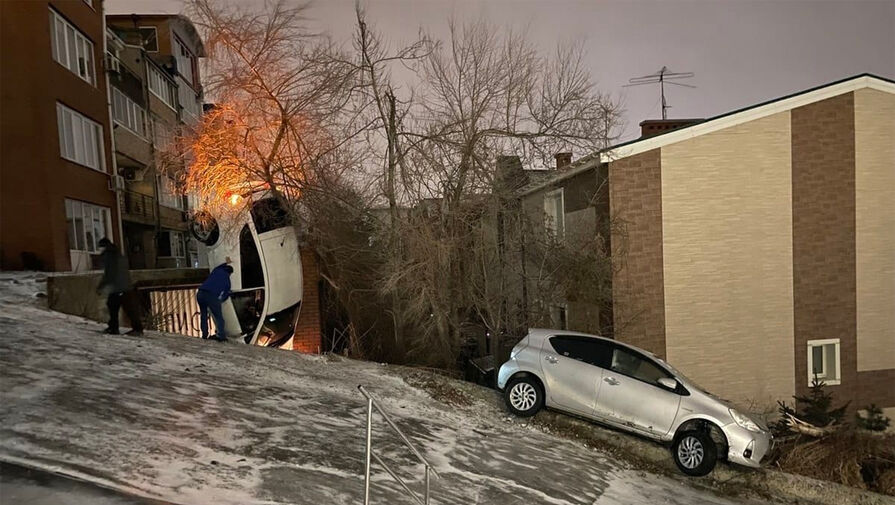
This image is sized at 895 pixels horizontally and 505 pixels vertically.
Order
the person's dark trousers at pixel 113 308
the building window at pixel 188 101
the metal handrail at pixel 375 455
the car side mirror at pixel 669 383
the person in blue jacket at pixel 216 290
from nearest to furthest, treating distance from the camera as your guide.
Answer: the metal handrail at pixel 375 455
the car side mirror at pixel 669 383
the person's dark trousers at pixel 113 308
the person in blue jacket at pixel 216 290
the building window at pixel 188 101

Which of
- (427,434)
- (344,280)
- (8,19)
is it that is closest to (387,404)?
(427,434)

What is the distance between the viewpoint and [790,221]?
1225 cm

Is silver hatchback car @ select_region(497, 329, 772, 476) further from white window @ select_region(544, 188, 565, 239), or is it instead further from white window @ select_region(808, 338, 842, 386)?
white window @ select_region(808, 338, 842, 386)

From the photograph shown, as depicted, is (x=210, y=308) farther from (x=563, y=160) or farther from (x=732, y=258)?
(x=732, y=258)

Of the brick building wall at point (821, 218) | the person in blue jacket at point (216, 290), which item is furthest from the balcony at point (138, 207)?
the brick building wall at point (821, 218)

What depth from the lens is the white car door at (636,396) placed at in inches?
289

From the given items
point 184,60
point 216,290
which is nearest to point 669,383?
point 216,290

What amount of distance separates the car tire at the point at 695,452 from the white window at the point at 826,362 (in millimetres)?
7519

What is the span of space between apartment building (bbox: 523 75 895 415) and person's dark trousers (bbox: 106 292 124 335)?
8.66 metres

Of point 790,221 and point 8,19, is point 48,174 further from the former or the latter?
point 790,221

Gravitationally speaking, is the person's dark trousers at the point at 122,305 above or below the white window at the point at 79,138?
below

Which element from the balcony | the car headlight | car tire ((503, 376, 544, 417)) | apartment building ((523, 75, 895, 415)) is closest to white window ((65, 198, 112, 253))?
the balcony

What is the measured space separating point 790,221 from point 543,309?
6489mm

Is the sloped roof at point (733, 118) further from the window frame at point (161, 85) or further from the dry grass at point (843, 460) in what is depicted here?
the window frame at point (161, 85)
